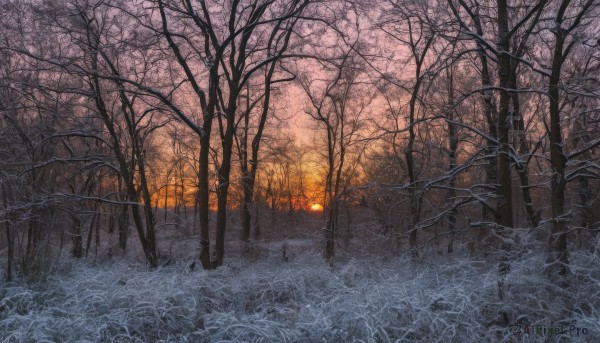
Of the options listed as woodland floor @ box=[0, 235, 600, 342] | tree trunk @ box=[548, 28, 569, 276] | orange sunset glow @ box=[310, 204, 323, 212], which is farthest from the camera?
orange sunset glow @ box=[310, 204, 323, 212]

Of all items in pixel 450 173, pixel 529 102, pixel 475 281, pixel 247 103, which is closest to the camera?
pixel 475 281

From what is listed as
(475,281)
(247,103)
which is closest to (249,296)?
(475,281)

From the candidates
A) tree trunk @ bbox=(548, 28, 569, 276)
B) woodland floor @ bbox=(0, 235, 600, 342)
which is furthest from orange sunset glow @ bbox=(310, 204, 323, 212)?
tree trunk @ bbox=(548, 28, 569, 276)

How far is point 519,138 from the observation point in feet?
41.2

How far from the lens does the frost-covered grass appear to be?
587 cm

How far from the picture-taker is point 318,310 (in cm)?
664

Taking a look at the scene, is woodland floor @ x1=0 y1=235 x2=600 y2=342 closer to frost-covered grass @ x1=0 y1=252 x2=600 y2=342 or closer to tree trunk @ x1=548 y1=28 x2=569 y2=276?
frost-covered grass @ x1=0 y1=252 x2=600 y2=342

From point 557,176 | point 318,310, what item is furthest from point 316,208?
point 318,310

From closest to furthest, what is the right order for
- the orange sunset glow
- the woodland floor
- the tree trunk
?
the woodland floor, the tree trunk, the orange sunset glow

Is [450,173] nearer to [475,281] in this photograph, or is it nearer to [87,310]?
[475,281]

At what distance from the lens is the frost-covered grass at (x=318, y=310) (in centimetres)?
587

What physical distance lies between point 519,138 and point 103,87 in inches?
503

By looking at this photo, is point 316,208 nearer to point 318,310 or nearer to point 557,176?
point 557,176

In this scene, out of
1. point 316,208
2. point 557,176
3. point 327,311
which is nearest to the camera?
point 327,311
